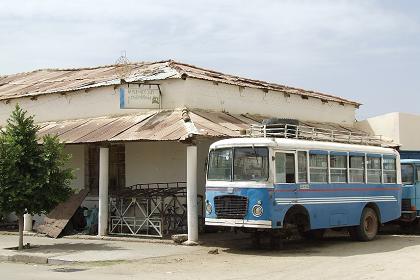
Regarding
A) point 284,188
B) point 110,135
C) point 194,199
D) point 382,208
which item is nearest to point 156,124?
point 110,135

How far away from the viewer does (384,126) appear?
25734 millimetres

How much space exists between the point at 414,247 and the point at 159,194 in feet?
24.0

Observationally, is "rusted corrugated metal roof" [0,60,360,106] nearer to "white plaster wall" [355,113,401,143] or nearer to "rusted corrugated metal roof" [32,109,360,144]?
"white plaster wall" [355,113,401,143]

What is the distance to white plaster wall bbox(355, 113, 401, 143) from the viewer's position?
25188 millimetres

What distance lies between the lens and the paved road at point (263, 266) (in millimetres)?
11180

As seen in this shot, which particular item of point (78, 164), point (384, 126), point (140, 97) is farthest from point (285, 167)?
point (384, 126)

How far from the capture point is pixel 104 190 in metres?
17.8

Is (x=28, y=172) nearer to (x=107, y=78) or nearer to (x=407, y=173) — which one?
(x=107, y=78)

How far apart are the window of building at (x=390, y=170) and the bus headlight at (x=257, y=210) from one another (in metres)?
5.33

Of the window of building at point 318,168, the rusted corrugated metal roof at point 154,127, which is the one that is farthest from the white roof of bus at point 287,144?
the rusted corrugated metal roof at point 154,127

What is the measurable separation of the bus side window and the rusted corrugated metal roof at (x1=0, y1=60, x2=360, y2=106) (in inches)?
205

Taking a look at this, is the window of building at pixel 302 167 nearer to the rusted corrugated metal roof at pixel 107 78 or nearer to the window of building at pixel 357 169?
the window of building at pixel 357 169

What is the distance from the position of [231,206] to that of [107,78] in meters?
8.88

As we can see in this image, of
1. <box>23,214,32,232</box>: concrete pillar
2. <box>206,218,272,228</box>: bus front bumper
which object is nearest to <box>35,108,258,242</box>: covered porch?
<box>206,218,272,228</box>: bus front bumper
